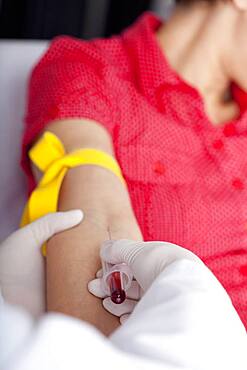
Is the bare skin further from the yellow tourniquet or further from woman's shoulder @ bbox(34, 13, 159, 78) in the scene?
the yellow tourniquet

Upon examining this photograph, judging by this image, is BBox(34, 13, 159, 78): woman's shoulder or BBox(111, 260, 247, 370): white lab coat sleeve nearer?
BBox(111, 260, 247, 370): white lab coat sleeve

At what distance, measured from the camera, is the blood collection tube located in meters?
0.97

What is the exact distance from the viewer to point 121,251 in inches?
39.8

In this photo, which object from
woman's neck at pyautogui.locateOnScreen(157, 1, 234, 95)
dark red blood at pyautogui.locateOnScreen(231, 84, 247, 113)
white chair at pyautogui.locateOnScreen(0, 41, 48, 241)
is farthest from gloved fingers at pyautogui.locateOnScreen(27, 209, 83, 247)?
dark red blood at pyautogui.locateOnScreen(231, 84, 247, 113)

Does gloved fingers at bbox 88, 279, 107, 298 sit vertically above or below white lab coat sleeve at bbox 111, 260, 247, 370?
below

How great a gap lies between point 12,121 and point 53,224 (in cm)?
64

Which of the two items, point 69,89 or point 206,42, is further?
point 206,42

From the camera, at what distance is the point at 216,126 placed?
156cm

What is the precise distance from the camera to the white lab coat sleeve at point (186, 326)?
660 millimetres

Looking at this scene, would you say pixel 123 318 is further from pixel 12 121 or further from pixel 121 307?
pixel 12 121

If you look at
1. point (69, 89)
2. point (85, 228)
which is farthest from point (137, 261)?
point (69, 89)

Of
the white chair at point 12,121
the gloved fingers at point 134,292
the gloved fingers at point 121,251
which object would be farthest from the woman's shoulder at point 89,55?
the gloved fingers at point 134,292

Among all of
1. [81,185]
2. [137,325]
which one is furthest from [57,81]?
A: [137,325]

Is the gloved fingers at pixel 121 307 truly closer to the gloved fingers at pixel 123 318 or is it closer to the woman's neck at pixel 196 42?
the gloved fingers at pixel 123 318
